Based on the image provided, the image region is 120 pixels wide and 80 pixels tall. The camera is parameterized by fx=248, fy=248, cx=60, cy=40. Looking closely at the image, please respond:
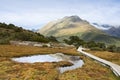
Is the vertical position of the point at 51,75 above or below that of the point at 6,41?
below

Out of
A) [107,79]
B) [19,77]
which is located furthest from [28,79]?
[107,79]

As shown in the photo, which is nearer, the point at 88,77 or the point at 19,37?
the point at 88,77

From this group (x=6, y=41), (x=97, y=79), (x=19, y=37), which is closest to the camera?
(x=97, y=79)

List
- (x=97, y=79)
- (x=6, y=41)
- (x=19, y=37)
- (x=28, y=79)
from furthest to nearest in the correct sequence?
(x=19, y=37), (x=6, y=41), (x=97, y=79), (x=28, y=79)

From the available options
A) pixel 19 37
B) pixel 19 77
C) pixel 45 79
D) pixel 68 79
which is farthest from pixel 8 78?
pixel 19 37

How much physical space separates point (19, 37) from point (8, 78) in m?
132

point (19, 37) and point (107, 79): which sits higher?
point (19, 37)

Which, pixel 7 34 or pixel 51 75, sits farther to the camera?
pixel 7 34

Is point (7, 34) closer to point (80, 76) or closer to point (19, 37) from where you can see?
point (19, 37)

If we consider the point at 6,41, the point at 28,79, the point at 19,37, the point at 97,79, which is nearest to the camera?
the point at 28,79

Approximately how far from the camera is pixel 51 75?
166ft

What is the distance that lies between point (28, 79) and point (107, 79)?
51.5 ft

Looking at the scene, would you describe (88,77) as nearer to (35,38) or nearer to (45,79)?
(45,79)

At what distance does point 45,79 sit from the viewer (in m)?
45.8
